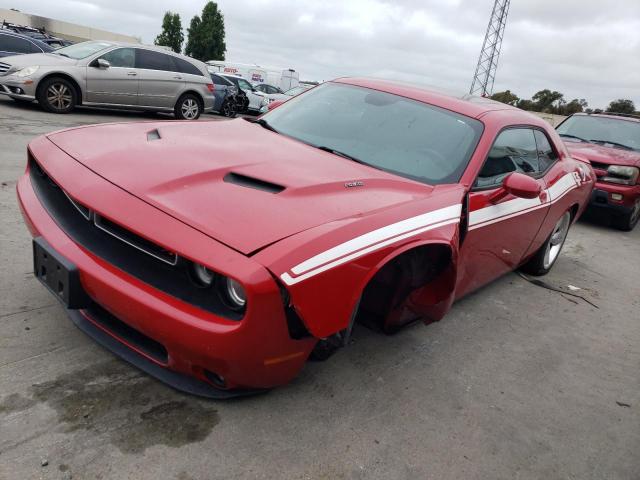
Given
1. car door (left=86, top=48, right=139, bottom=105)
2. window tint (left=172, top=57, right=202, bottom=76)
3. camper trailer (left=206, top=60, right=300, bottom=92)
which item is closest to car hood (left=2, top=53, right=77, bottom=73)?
car door (left=86, top=48, right=139, bottom=105)

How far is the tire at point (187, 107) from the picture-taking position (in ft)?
36.9

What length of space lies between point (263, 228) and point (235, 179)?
0.46 m

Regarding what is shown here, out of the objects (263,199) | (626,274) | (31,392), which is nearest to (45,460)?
(31,392)

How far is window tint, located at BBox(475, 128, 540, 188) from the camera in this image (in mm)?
3023

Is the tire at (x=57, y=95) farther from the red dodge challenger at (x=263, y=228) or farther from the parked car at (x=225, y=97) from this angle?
the red dodge challenger at (x=263, y=228)

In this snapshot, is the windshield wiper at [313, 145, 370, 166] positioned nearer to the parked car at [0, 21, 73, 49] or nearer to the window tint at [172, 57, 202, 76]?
the window tint at [172, 57, 202, 76]

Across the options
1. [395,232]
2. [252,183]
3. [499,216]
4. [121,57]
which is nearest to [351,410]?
[395,232]

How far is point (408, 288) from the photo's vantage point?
2617 millimetres

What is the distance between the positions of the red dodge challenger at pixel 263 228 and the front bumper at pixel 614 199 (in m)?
4.57

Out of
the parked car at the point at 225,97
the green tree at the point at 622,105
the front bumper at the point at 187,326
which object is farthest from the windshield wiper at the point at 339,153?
the green tree at the point at 622,105

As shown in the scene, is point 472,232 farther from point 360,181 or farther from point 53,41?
point 53,41

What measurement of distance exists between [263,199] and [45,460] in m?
1.19

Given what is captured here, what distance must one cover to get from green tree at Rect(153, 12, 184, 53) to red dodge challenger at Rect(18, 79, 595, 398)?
62.1m

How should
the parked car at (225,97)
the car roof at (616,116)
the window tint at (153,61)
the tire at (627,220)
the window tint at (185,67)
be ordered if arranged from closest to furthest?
the tire at (627,220)
the car roof at (616,116)
the window tint at (153,61)
the window tint at (185,67)
the parked car at (225,97)
